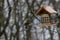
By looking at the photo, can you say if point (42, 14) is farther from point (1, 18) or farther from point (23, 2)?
point (23, 2)

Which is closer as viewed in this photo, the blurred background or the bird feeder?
the bird feeder

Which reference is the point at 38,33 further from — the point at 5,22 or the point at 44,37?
the point at 5,22

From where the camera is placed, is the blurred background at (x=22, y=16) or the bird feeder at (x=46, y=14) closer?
the bird feeder at (x=46, y=14)

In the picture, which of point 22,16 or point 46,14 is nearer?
point 46,14

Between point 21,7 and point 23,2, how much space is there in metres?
0.16

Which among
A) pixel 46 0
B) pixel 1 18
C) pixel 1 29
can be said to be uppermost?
pixel 46 0

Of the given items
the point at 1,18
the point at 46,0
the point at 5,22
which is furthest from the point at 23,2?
the point at 1,18

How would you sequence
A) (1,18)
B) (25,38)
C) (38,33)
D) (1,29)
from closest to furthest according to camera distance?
1. (1,18)
2. (1,29)
3. (25,38)
4. (38,33)

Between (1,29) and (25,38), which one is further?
(25,38)

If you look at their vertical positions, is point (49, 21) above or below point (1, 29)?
above

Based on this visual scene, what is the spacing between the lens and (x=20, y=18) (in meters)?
3.86

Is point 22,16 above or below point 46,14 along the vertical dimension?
below

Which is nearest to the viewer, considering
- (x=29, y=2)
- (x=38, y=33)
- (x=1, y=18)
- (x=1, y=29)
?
(x=1, y=18)

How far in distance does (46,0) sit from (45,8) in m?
1.46
